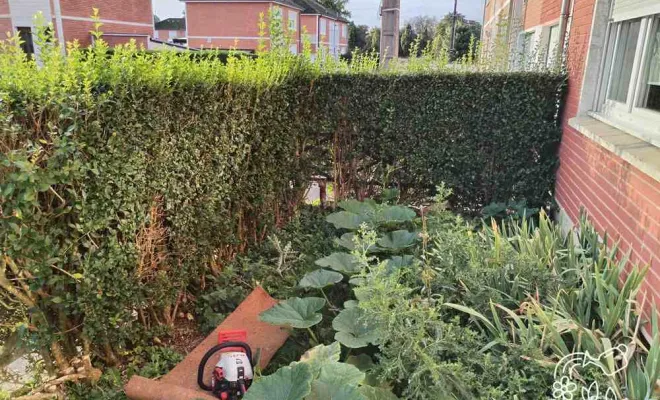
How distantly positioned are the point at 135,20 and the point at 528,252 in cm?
3280

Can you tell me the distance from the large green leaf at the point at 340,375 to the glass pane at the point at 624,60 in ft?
10.2

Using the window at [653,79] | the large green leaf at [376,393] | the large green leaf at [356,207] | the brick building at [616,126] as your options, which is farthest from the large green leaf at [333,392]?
the large green leaf at [356,207]

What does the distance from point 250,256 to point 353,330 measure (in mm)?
2223

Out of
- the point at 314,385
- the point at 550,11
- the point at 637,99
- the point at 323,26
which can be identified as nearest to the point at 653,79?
the point at 637,99

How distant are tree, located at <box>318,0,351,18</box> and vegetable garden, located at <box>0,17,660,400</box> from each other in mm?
57294

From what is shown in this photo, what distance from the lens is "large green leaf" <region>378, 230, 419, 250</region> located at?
3.95 m

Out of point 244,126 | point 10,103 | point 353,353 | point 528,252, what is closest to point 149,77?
point 10,103

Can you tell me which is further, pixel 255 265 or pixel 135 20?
pixel 135 20

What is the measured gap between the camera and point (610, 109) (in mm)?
4000

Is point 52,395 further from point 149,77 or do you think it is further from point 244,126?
point 244,126

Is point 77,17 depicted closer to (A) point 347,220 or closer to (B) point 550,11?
(B) point 550,11

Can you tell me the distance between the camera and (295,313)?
2.99m

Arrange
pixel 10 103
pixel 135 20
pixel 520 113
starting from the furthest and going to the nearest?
pixel 135 20 → pixel 520 113 → pixel 10 103

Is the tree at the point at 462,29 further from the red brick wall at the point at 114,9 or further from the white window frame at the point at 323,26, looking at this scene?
the red brick wall at the point at 114,9
